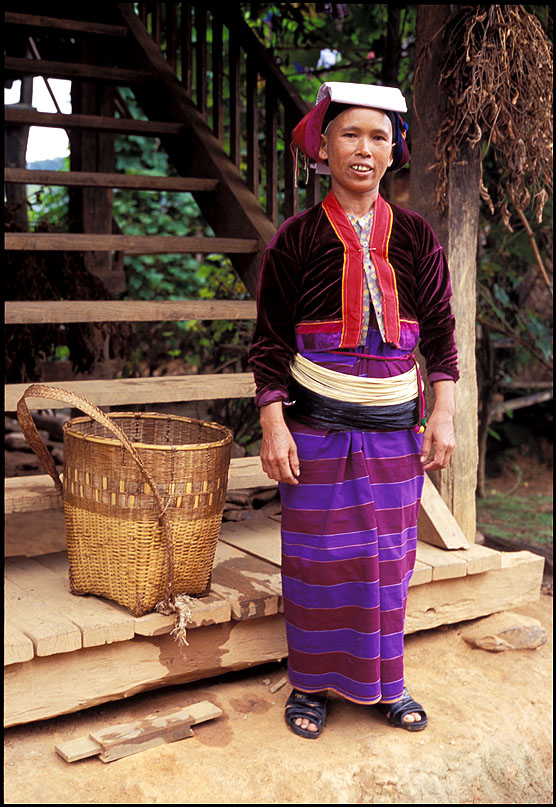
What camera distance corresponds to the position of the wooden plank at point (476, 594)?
321 centimetres

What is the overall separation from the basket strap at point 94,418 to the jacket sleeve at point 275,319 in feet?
1.24

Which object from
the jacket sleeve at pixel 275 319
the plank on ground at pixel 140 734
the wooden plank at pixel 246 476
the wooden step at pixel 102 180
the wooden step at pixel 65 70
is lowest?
the plank on ground at pixel 140 734

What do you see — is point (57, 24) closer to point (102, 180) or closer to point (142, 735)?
point (102, 180)

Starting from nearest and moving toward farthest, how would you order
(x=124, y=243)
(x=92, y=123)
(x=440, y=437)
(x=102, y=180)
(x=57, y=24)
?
(x=440, y=437) → (x=124, y=243) → (x=102, y=180) → (x=92, y=123) → (x=57, y=24)

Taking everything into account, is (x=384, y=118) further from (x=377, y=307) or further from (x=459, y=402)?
(x=459, y=402)

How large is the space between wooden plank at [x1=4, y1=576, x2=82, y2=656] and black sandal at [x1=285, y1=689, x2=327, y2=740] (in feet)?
2.21

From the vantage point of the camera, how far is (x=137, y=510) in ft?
8.09

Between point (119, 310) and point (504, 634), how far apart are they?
76.4 inches

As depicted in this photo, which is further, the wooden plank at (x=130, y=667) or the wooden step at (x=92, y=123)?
the wooden step at (x=92, y=123)

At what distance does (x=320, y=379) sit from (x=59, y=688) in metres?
1.17

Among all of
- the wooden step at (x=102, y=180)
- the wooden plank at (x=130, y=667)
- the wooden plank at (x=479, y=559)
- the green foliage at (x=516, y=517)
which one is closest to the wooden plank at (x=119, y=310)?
the wooden step at (x=102, y=180)

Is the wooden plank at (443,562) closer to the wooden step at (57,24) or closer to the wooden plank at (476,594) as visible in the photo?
the wooden plank at (476,594)

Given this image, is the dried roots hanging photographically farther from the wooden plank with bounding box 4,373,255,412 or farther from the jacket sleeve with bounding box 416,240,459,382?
the wooden plank with bounding box 4,373,255,412

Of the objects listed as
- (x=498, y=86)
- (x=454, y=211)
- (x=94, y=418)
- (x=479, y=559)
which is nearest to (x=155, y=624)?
(x=94, y=418)
